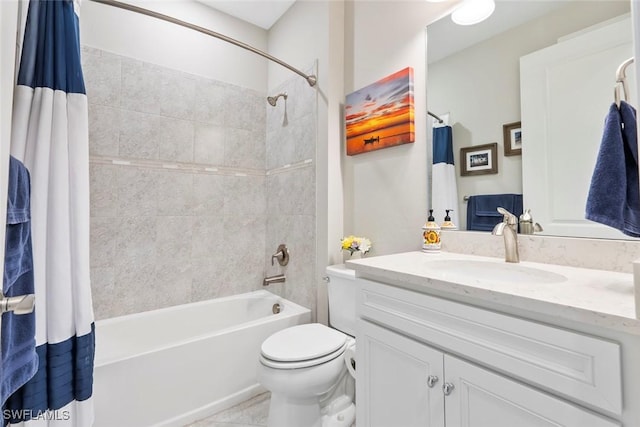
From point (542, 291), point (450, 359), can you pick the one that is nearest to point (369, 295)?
point (450, 359)

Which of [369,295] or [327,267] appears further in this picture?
[327,267]

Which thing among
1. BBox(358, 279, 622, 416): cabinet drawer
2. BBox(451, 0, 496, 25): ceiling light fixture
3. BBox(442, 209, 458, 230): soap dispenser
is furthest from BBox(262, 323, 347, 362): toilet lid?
BBox(451, 0, 496, 25): ceiling light fixture

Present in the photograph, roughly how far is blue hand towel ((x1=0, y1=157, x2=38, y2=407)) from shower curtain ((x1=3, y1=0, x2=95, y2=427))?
106mm

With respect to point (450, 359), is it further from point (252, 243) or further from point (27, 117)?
point (252, 243)

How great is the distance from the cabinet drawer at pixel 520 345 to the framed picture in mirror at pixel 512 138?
75 cm

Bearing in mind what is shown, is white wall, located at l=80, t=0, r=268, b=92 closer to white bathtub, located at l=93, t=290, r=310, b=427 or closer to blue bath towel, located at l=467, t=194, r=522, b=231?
white bathtub, located at l=93, t=290, r=310, b=427

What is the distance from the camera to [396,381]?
960mm

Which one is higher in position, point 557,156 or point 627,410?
point 557,156

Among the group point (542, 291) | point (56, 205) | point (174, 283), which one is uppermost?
point (56, 205)

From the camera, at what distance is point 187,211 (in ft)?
7.11

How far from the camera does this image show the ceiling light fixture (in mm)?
1274

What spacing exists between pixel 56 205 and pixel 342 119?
5.15 ft

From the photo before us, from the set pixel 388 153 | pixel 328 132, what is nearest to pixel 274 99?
pixel 328 132

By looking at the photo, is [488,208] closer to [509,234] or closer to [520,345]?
[509,234]
